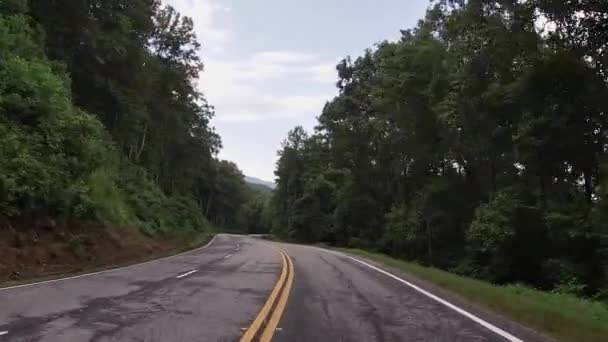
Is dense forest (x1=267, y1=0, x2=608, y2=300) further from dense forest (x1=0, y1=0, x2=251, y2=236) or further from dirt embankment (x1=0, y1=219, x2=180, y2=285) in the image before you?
dense forest (x1=0, y1=0, x2=251, y2=236)

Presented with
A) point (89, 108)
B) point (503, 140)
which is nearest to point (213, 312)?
point (503, 140)

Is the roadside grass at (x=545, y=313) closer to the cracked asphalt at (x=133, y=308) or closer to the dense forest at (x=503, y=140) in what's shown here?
the cracked asphalt at (x=133, y=308)

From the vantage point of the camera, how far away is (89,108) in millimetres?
38688

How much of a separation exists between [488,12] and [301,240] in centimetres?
5724

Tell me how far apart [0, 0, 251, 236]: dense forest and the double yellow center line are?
10549 millimetres

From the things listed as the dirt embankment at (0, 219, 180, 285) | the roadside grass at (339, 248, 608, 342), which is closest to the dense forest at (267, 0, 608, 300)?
the roadside grass at (339, 248, 608, 342)

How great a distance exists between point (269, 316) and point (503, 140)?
23.2 meters

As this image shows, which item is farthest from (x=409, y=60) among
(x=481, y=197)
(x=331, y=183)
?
(x=331, y=183)

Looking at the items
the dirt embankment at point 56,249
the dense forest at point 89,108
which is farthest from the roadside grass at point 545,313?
the dense forest at point 89,108

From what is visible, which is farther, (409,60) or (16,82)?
(409,60)

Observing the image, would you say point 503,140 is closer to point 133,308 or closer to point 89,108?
point 133,308

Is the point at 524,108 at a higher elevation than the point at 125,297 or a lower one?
higher

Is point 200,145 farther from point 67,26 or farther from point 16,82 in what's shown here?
point 16,82

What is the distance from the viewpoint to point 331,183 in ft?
244
